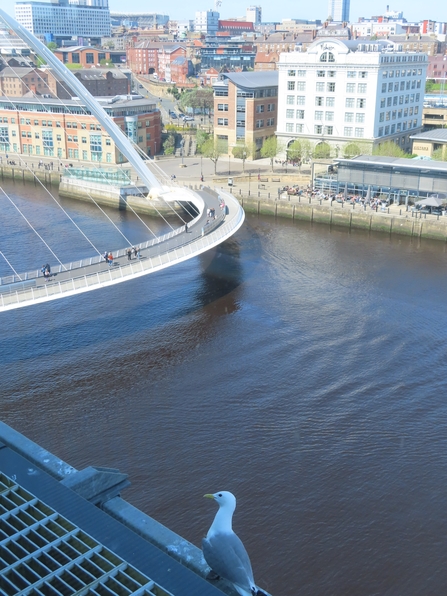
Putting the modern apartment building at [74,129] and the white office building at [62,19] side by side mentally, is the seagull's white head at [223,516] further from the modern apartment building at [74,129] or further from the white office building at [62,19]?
the white office building at [62,19]

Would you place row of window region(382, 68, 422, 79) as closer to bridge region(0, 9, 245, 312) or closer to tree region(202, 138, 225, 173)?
tree region(202, 138, 225, 173)

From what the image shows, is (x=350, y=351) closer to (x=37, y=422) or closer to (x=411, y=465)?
(x=411, y=465)

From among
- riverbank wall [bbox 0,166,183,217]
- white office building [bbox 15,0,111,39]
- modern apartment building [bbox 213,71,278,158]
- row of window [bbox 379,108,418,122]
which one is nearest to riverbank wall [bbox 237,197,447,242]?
riverbank wall [bbox 0,166,183,217]

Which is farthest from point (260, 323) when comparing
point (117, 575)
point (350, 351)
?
point (117, 575)

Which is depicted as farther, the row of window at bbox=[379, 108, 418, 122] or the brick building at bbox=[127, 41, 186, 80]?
the brick building at bbox=[127, 41, 186, 80]

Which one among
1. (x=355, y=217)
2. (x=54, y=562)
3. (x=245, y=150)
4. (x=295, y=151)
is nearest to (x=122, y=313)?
(x=54, y=562)
